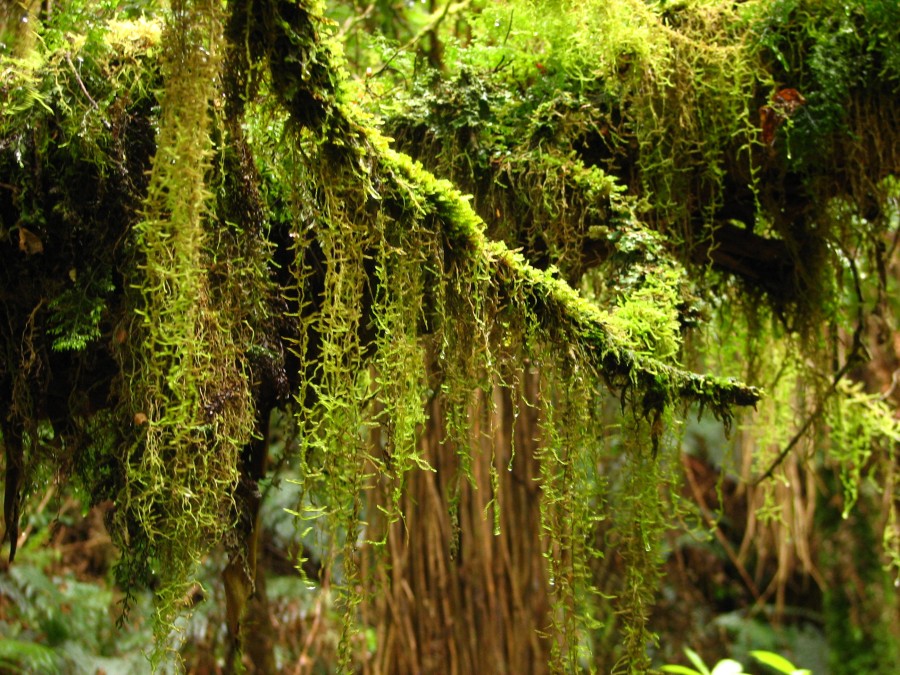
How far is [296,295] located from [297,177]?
26 cm

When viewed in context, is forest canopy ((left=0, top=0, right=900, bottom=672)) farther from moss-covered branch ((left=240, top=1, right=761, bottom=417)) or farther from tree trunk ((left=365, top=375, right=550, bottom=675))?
tree trunk ((left=365, top=375, right=550, bottom=675))

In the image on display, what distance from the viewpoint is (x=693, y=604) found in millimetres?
4562

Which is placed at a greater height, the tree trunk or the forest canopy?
the forest canopy

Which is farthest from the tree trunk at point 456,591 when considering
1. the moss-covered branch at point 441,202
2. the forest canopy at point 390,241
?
the moss-covered branch at point 441,202

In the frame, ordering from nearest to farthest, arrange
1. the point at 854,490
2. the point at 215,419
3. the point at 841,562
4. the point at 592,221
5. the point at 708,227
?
the point at 215,419 → the point at 592,221 → the point at 708,227 → the point at 854,490 → the point at 841,562

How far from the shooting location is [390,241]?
107 centimetres

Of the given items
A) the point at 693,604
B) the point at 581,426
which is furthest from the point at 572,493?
the point at 693,604

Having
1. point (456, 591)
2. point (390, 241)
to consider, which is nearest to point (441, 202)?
point (390, 241)

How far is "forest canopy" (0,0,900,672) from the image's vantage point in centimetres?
100

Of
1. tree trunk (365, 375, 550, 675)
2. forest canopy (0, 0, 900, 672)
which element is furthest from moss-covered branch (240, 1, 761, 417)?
tree trunk (365, 375, 550, 675)

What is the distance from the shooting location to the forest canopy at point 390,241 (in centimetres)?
100

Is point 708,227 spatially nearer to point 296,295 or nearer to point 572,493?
point 572,493

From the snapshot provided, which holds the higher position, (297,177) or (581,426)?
(297,177)

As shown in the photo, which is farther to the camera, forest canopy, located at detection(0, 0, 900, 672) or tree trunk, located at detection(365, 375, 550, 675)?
tree trunk, located at detection(365, 375, 550, 675)
